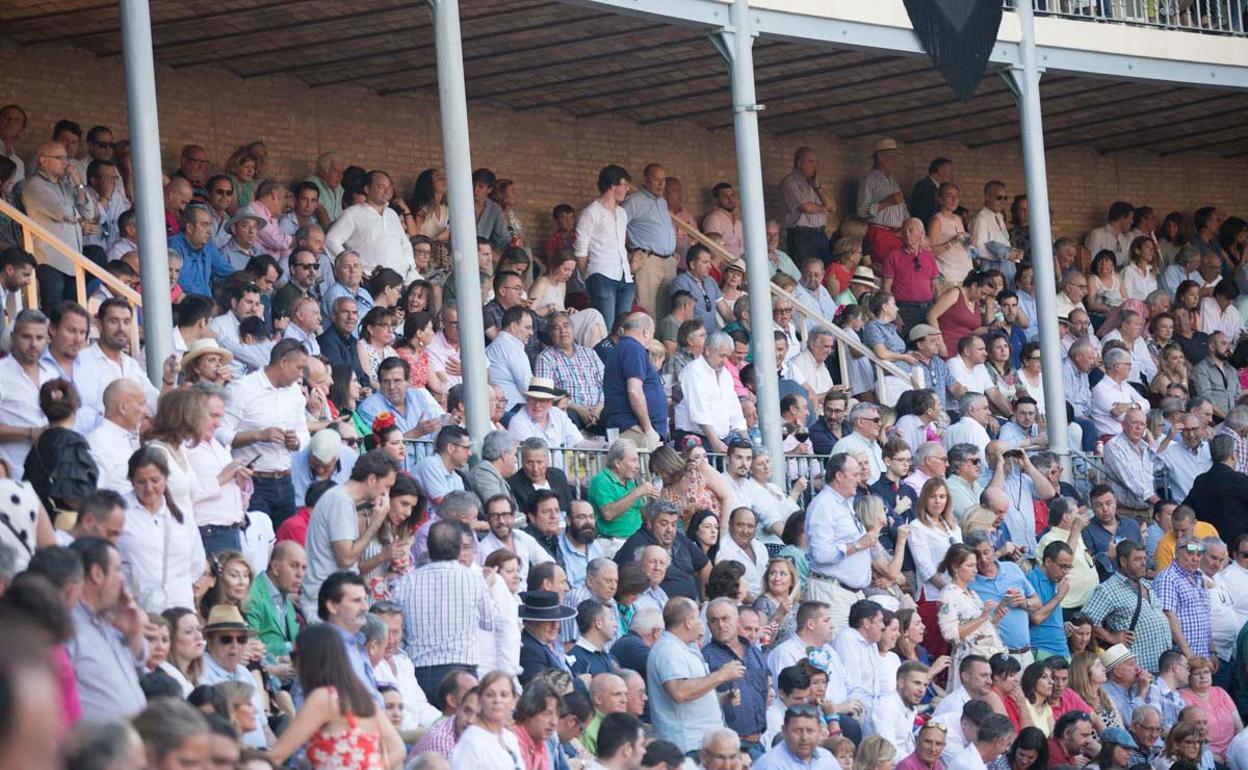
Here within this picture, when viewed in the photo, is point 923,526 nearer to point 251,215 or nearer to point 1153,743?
point 1153,743

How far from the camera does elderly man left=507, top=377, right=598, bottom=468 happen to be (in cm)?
1182

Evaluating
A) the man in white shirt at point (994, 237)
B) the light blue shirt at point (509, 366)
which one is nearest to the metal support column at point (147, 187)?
the light blue shirt at point (509, 366)

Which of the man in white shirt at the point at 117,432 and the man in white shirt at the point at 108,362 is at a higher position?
the man in white shirt at the point at 108,362

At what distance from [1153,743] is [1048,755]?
1211 millimetres

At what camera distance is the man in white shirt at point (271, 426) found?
9.48 meters

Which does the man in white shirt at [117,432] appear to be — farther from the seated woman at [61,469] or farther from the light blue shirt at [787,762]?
the light blue shirt at [787,762]

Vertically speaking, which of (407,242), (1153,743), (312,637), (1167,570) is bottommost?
(1153,743)

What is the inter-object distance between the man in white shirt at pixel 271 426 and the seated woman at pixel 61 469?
5.40 feet

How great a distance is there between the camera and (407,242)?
14141 mm

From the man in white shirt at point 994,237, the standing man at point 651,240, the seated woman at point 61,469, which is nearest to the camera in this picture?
the seated woman at point 61,469

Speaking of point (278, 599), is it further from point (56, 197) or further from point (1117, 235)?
point (1117, 235)

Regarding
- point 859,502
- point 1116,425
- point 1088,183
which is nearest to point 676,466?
point 859,502

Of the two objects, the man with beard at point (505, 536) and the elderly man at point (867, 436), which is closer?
the man with beard at point (505, 536)

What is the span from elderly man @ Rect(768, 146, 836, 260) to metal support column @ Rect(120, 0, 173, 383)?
26.4 feet
